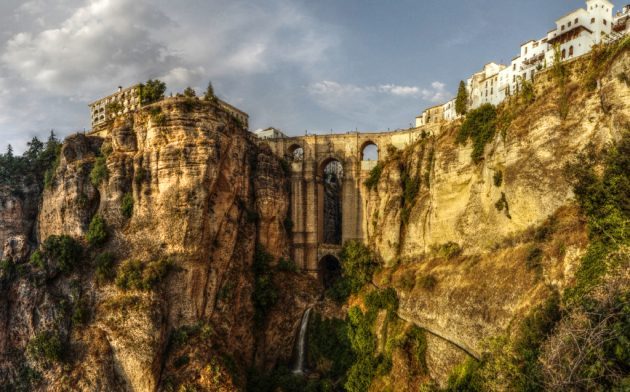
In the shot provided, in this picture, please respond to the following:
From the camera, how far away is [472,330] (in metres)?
27.0

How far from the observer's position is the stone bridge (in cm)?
4562

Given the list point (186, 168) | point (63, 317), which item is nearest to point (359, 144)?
point (186, 168)

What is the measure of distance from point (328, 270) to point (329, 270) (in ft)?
0.54

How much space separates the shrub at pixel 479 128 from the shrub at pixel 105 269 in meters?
26.6

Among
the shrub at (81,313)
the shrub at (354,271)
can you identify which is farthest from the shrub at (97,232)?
the shrub at (354,271)

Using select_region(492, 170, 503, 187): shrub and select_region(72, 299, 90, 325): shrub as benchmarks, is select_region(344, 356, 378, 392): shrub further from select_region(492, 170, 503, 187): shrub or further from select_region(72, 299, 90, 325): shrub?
select_region(72, 299, 90, 325): shrub

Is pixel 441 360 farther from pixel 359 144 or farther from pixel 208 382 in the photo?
pixel 359 144

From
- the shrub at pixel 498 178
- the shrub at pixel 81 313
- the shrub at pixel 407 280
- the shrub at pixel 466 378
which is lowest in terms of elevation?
the shrub at pixel 466 378

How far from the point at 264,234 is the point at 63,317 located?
16.5 m

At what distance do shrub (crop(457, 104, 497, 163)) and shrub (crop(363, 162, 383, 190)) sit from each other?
10.7 m

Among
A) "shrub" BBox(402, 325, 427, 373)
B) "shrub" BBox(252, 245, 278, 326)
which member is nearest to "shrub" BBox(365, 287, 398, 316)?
"shrub" BBox(402, 325, 427, 373)

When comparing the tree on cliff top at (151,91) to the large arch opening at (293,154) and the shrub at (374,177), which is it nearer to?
the large arch opening at (293,154)

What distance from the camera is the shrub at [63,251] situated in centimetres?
3488

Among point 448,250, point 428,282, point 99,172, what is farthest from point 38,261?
point 448,250
